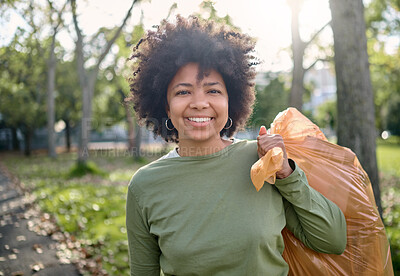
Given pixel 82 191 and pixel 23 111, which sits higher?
pixel 23 111

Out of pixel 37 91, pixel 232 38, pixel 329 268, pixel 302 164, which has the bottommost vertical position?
pixel 329 268

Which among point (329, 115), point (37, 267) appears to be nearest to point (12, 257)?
point (37, 267)

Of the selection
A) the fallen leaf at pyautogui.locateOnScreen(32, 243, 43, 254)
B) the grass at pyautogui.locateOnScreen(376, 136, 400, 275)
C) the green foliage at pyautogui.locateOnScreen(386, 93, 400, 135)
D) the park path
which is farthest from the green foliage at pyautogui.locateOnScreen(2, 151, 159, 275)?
the green foliage at pyautogui.locateOnScreen(386, 93, 400, 135)

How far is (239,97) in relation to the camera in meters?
1.96

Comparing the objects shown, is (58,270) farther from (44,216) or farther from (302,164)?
(302,164)

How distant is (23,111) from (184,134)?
877 inches

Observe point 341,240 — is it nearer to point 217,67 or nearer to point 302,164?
point 302,164

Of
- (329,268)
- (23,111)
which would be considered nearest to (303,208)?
(329,268)

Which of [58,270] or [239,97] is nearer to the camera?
[239,97]

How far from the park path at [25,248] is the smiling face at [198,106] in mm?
3316

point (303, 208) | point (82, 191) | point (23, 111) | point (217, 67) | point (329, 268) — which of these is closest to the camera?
point (303, 208)

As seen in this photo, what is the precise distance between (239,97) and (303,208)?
773 mm

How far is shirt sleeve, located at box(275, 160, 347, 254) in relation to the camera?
146cm

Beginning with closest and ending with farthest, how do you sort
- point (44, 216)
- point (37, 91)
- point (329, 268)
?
point (329, 268)
point (44, 216)
point (37, 91)
